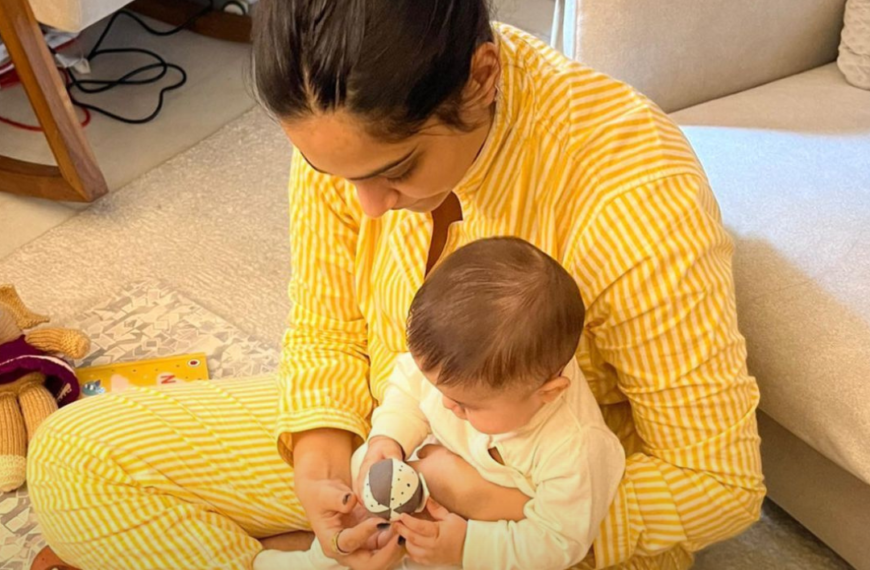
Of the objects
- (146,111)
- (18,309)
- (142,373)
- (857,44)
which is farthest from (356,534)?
(146,111)

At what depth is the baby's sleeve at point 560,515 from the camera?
88 centimetres

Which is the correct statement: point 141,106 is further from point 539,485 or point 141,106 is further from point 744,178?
point 539,485

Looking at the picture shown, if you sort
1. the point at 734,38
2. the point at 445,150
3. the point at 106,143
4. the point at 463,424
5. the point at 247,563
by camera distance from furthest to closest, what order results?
the point at 106,143
the point at 734,38
the point at 247,563
the point at 463,424
the point at 445,150

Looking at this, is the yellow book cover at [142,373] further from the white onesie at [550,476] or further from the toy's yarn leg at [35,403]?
the white onesie at [550,476]

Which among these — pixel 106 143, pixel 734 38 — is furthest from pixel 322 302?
pixel 106 143

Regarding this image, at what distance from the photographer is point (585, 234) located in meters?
0.88

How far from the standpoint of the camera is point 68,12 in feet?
5.47

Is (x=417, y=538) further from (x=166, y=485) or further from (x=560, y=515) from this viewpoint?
(x=166, y=485)

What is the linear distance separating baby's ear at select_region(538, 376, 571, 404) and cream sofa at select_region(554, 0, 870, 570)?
329 mm

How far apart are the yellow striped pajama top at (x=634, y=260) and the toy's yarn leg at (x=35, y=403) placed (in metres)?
0.70

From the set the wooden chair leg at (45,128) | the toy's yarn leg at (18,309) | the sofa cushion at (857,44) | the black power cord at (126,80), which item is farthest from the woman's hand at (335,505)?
the black power cord at (126,80)

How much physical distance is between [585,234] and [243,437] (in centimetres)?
47

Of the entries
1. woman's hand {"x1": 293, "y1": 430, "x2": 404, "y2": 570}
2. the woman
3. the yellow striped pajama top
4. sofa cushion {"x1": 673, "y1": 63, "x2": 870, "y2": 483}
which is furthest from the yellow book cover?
sofa cushion {"x1": 673, "y1": 63, "x2": 870, "y2": 483}

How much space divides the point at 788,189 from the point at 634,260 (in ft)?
1.41
